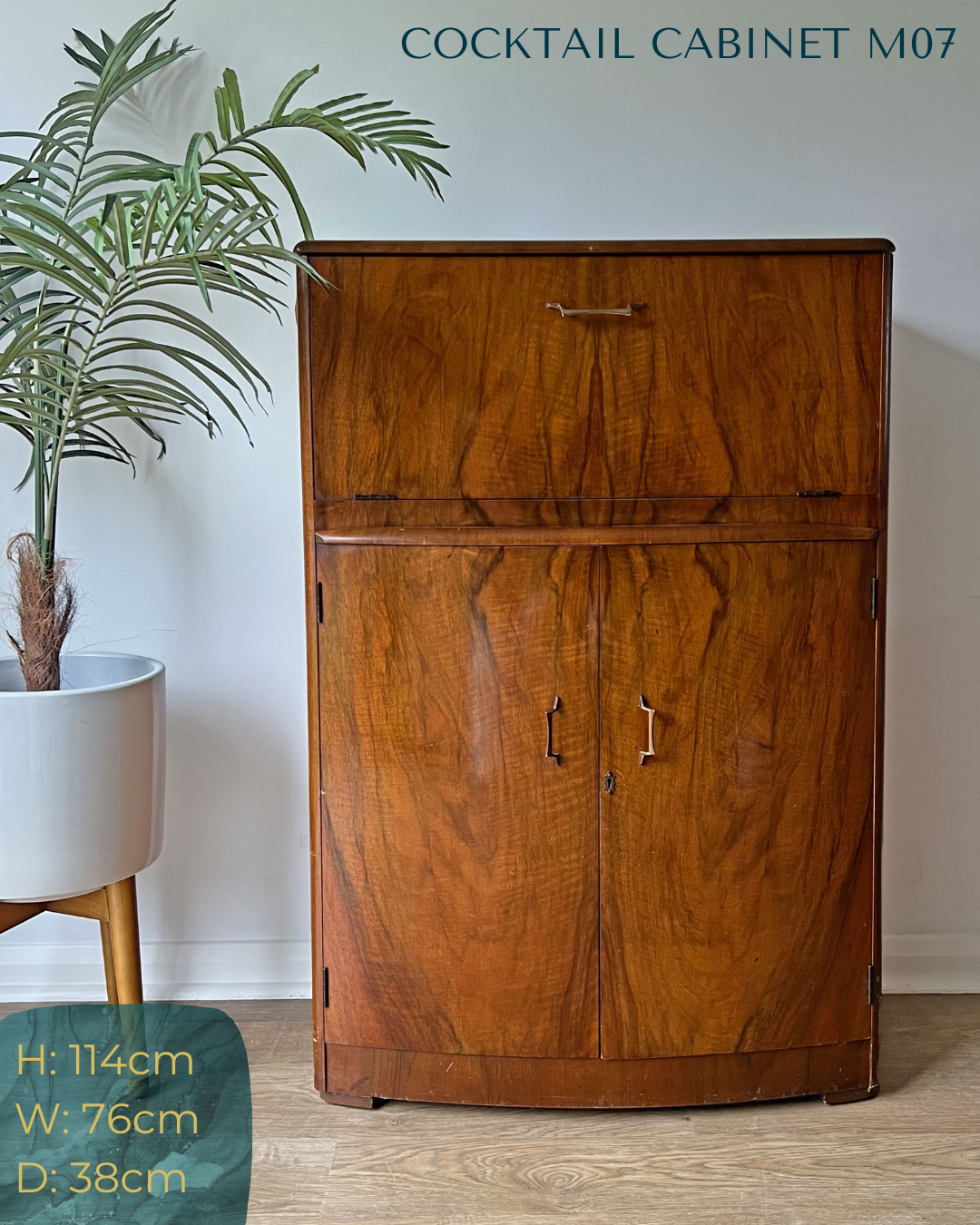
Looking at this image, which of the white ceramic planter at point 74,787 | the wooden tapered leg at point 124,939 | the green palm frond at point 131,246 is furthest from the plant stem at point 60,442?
the wooden tapered leg at point 124,939

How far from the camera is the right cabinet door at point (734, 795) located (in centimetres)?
174

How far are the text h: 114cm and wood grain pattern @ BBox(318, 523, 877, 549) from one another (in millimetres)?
1064

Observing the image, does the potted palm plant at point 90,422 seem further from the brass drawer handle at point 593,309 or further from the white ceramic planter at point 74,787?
the brass drawer handle at point 593,309

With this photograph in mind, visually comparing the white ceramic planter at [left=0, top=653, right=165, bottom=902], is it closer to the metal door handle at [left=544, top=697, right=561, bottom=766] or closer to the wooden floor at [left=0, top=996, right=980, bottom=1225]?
the wooden floor at [left=0, top=996, right=980, bottom=1225]

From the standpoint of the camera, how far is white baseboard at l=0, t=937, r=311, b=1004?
2285mm

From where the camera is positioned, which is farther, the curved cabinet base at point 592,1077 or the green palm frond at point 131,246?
the curved cabinet base at point 592,1077

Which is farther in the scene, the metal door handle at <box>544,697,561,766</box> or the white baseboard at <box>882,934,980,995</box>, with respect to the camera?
the white baseboard at <box>882,934,980,995</box>

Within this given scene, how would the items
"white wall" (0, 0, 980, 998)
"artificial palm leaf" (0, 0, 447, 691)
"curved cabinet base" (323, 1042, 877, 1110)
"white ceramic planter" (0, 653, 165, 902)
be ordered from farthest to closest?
"white wall" (0, 0, 980, 998)
"curved cabinet base" (323, 1042, 877, 1110)
"white ceramic planter" (0, 653, 165, 902)
"artificial palm leaf" (0, 0, 447, 691)

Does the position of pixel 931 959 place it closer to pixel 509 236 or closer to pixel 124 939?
pixel 124 939

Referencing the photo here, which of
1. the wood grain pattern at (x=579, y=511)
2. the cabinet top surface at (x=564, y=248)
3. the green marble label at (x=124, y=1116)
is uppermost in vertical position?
the cabinet top surface at (x=564, y=248)

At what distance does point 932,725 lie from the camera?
227 centimetres

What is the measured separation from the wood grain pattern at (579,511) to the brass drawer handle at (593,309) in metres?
0.30

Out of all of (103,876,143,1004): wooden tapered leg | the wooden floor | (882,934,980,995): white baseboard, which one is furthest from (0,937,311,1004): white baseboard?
A: (882,934,980,995): white baseboard

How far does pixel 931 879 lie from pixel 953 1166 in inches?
28.4
